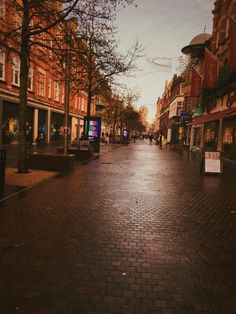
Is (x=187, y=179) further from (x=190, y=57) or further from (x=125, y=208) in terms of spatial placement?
(x=190, y=57)

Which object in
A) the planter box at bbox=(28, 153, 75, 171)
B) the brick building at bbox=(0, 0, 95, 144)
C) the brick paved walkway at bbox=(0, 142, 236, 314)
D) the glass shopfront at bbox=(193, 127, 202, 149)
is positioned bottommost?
the brick paved walkway at bbox=(0, 142, 236, 314)

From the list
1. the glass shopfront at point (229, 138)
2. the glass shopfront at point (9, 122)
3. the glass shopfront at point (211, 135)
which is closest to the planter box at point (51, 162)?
the glass shopfront at point (9, 122)

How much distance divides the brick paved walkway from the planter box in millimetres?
4863

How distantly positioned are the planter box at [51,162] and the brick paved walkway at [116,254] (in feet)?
16.0

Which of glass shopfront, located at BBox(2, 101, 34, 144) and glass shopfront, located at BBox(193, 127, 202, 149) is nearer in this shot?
glass shopfront, located at BBox(2, 101, 34, 144)

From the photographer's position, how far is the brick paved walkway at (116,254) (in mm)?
3111

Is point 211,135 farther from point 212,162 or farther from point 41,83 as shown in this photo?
point 41,83

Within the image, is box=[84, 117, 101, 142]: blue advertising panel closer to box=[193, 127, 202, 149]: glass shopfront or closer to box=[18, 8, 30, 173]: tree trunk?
box=[193, 127, 202, 149]: glass shopfront

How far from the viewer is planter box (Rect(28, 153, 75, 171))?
42.9ft

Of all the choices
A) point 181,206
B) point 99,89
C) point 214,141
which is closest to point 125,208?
point 181,206

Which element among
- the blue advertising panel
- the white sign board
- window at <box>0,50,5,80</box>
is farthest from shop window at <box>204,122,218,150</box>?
window at <box>0,50,5,80</box>

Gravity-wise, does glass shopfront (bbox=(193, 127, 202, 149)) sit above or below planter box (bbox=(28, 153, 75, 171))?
above

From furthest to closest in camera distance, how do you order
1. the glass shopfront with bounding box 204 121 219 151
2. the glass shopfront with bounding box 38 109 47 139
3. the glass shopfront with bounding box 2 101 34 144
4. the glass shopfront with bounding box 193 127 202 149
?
the glass shopfront with bounding box 193 127 202 149, the glass shopfront with bounding box 38 109 47 139, the glass shopfront with bounding box 204 121 219 151, the glass shopfront with bounding box 2 101 34 144

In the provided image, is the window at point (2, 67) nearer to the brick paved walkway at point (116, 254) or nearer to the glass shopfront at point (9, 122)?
the glass shopfront at point (9, 122)
